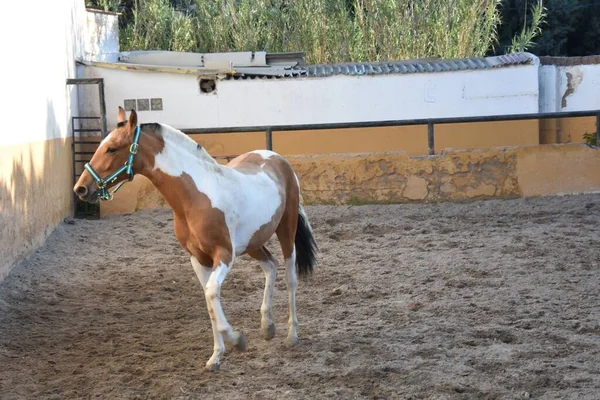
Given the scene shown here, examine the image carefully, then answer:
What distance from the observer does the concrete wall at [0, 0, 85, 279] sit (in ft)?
24.4

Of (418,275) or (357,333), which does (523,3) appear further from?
(357,333)

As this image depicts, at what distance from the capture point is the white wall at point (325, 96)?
12922 millimetres

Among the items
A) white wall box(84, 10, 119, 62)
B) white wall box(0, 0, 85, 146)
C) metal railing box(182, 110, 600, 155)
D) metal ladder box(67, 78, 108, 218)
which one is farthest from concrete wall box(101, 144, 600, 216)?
white wall box(84, 10, 119, 62)

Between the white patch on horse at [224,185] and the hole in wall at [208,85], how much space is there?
8.14 m

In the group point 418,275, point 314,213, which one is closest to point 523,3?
point 314,213

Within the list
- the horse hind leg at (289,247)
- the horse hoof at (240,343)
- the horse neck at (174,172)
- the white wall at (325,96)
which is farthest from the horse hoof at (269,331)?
the white wall at (325,96)

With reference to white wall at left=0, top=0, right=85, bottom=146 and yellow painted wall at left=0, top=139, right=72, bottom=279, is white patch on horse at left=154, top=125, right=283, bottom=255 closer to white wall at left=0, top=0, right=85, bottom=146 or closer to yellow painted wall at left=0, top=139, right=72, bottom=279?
yellow painted wall at left=0, top=139, right=72, bottom=279

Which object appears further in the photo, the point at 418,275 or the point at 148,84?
the point at 148,84

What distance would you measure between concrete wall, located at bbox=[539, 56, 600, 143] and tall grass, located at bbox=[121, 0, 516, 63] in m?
2.47

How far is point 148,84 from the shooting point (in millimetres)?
12883

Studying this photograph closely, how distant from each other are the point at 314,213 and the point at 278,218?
4.69 meters

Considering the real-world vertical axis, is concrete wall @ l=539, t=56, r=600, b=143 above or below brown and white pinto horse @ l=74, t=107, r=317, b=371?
above

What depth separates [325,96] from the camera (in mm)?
13273

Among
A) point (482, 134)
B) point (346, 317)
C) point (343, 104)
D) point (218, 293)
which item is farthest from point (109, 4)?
point (218, 293)
